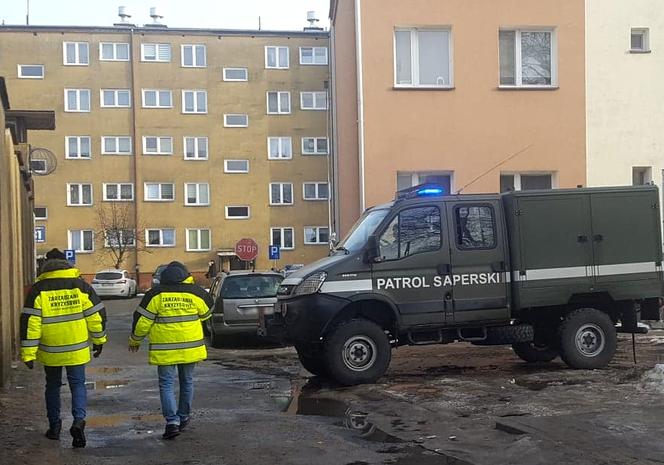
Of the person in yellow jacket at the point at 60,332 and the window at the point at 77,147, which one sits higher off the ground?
the window at the point at 77,147

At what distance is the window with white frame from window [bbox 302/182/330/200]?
1.93 metres

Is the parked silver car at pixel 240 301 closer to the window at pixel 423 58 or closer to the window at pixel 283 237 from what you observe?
the window at pixel 423 58

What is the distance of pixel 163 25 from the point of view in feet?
164

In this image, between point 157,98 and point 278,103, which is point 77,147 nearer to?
point 157,98

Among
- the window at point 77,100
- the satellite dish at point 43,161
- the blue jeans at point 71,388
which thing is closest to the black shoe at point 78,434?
the blue jeans at point 71,388

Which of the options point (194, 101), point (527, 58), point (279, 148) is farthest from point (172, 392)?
point (194, 101)

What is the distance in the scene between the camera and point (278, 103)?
163 feet

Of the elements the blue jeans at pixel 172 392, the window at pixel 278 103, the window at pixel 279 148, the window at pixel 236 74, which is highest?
the window at pixel 236 74

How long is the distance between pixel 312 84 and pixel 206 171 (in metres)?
8.92

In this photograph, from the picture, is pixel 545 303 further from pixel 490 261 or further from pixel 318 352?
pixel 318 352

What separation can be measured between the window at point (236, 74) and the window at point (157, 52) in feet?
12.2

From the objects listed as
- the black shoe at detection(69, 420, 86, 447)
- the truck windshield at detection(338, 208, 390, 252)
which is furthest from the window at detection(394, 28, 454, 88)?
the black shoe at detection(69, 420, 86, 447)

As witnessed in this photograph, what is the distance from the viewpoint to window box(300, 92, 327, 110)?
4972 cm

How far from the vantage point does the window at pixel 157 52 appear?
4838cm
